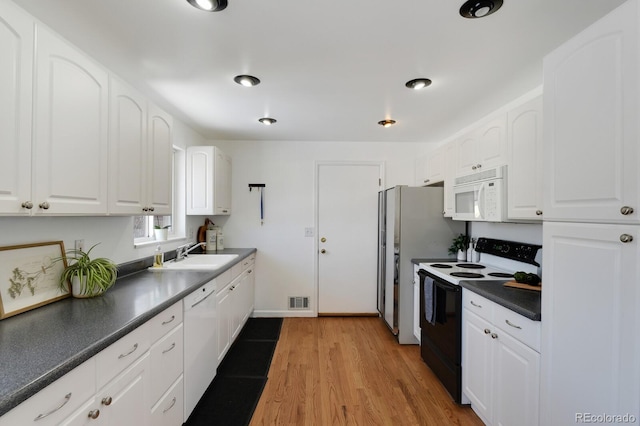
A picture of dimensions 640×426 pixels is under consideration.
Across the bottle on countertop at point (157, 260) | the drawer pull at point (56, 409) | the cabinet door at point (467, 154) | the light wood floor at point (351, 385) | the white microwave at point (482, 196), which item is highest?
the cabinet door at point (467, 154)

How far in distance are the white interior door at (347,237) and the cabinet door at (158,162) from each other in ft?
6.60

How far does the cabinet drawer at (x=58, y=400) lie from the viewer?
811 mm

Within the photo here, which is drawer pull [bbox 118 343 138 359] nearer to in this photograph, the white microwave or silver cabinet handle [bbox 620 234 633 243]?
silver cabinet handle [bbox 620 234 633 243]

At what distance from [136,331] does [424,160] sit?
3.21 meters

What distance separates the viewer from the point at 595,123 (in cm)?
113

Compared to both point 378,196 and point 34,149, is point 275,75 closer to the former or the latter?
point 34,149

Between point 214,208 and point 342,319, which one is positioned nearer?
point 214,208

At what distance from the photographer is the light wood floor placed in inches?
79.7

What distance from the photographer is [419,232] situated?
311 cm

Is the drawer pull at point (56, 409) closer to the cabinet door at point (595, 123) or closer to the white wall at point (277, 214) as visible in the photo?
the cabinet door at point (595, 123)

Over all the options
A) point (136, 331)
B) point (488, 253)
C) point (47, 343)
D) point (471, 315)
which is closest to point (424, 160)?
point (488, 253)

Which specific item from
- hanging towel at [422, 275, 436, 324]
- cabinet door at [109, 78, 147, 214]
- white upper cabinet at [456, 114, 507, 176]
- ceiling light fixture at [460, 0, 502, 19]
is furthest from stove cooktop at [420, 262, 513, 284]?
cabinet door at [109, 78, 147, 214]

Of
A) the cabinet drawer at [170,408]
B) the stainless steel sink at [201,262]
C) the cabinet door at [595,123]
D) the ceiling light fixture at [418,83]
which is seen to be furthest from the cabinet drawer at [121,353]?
the ceiling light fixture at [418,83]

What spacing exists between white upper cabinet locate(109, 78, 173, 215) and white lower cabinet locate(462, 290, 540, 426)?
7.32ft
